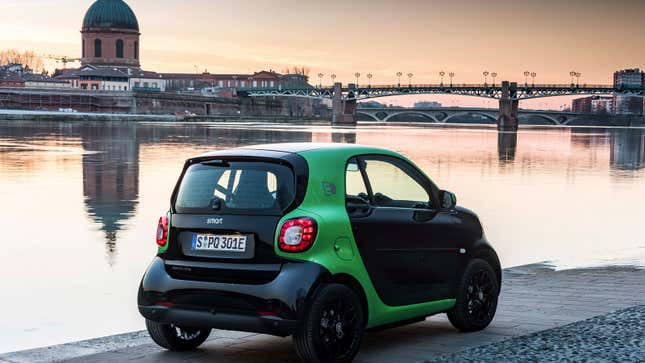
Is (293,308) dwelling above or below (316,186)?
below

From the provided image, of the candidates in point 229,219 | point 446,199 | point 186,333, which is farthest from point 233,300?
point 446,199

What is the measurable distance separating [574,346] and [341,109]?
185 metres

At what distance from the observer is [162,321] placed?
7293 millimetres

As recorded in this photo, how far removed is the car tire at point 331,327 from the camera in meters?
6.82

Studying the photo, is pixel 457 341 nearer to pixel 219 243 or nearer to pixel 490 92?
pixel 219 243

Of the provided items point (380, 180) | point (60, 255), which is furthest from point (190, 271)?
point (380, 180)

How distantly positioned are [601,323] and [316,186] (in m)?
3.04

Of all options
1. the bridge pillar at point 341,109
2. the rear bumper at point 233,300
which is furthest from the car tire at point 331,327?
the bridge pillar at point 341,109

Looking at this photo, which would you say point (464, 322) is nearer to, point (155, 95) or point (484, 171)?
point (484, 171)

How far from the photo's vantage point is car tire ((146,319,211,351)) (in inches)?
300

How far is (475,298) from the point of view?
8680 mm

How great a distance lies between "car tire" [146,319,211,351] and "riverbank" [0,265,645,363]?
81 millimetres

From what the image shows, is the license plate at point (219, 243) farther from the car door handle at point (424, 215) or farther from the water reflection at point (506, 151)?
the water reflection at point (506, 151)

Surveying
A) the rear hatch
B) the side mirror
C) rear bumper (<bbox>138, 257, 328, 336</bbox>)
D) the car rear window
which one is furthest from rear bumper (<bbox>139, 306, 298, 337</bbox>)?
the side mirror
